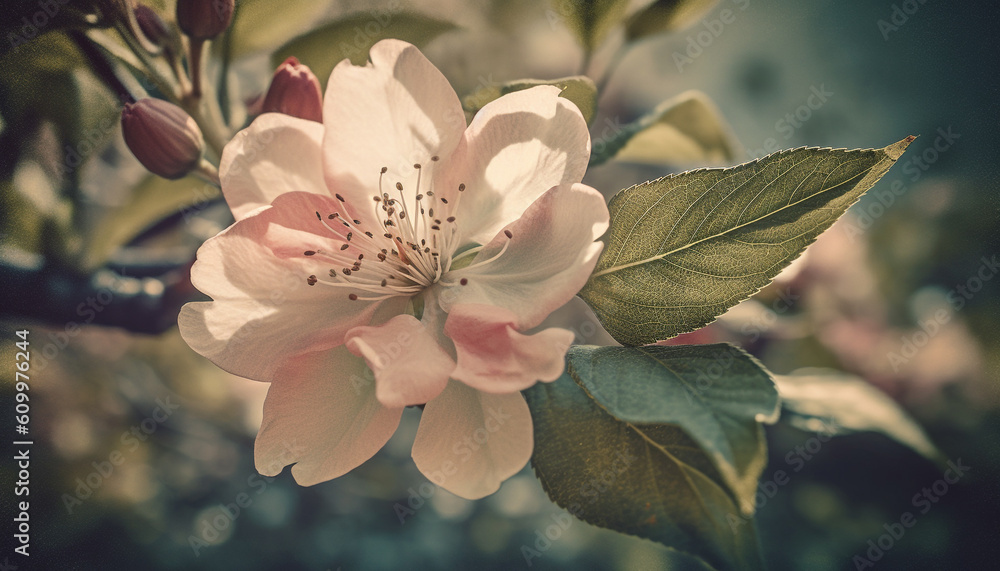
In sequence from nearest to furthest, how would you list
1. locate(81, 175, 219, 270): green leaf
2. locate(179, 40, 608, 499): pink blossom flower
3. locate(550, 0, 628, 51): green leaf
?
locate(179, 40, 608, 499): pink blossom flower → locate(550, 0, 628, 51): green leaf → locate(81, 175, 219, 270): green leaf

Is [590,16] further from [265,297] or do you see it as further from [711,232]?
[265,297]

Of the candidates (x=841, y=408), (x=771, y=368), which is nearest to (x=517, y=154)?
(x=841, y=408)

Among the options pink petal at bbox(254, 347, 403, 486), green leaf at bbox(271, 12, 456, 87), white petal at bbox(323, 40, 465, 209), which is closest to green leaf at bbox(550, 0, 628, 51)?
green leaf at bbox(271, 12, 456, 87)

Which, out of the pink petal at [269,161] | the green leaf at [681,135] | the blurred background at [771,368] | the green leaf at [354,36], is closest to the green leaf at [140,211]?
the blurred background at [771,368]

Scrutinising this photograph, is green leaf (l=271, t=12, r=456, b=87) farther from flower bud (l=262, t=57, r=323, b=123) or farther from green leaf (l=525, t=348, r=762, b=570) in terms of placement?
green leaf (l=525, t=348, r=762, b=570)

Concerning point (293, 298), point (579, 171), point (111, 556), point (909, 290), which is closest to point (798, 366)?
point (909, 290)

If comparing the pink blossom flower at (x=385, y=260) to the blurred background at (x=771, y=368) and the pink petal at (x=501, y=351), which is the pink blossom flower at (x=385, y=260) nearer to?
the pink petal at (x=501, y=351)
